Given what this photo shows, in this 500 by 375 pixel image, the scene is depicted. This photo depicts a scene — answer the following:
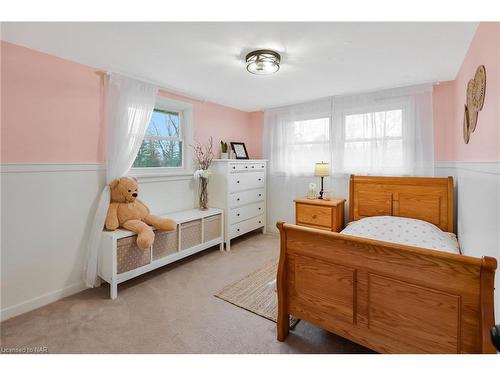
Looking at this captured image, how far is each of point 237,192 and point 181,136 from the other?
1.12 meters

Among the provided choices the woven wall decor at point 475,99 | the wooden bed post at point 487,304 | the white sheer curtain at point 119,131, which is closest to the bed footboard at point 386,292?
the wooden bed post at point 487,304

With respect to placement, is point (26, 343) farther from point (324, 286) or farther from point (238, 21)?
point (238, 21)

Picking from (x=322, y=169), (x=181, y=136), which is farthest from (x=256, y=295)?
(x=181, y=136)

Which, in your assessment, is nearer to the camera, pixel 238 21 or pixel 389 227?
pixel 238 21

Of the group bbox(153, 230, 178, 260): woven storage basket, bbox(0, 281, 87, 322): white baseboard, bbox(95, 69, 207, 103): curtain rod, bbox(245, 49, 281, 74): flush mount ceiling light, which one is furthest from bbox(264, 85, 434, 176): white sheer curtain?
bbox(0, 281, 87, 322): white baseboard

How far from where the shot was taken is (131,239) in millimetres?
2400

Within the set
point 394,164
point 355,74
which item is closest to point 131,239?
point 355,74

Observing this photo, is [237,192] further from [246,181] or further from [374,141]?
[374,141]

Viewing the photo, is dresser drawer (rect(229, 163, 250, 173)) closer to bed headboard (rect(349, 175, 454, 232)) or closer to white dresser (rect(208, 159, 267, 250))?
white dresser (rect(208, 159, 267, 250))

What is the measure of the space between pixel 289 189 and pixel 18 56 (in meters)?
3.47

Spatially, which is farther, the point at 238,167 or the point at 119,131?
the point at 238,167

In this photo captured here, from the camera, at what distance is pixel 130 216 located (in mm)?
2531

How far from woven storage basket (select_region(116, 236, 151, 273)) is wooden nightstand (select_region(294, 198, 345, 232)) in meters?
2.05

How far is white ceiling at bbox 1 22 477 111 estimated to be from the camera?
5.61 feet
